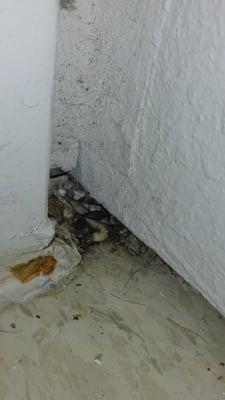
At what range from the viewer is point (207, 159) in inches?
43.4

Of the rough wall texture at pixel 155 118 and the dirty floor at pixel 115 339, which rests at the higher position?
the rough wall texture at pixel 155 118

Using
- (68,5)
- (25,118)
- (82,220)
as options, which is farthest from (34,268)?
(68,5)

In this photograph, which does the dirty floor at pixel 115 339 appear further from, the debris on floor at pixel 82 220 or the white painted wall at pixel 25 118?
the white painted wall at pixel 25 118

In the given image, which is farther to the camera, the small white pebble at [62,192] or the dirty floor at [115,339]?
the small white pebble at [62,192]

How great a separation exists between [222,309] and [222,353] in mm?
122

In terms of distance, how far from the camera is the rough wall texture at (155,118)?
1060mm

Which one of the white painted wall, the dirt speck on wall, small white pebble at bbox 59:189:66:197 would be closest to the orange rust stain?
the white painted wall

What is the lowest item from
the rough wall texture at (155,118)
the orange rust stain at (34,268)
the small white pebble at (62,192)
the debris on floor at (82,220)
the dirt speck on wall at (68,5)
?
the orange rust stain at (34,268)

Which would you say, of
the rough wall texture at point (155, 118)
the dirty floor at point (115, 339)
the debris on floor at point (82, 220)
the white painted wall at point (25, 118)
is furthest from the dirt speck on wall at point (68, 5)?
the dirty floor at point (115, 339)

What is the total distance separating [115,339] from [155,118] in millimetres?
485

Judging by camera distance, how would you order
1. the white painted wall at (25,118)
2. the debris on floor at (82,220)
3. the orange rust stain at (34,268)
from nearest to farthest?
the white painted wall at (25,118) → the orange rust stain at (34,268) → the debris on floor at (82,220)

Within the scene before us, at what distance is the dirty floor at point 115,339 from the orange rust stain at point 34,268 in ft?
0.18

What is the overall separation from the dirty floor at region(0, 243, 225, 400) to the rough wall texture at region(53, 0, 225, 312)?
0.39 ft

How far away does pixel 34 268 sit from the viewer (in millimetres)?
1360
